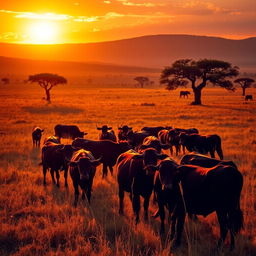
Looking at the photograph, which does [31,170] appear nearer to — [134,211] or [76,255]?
[134,211]

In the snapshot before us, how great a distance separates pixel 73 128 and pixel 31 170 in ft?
22.7

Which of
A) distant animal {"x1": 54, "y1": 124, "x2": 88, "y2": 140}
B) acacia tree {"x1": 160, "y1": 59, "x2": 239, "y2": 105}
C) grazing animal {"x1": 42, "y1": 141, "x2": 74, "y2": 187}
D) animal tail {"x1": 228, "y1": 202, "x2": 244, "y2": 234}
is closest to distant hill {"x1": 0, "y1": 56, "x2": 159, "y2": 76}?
acacia tree {"x1": 160, "y1": 59, "x2": 239, "y2": 105}

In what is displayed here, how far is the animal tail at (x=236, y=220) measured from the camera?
18.9 ft

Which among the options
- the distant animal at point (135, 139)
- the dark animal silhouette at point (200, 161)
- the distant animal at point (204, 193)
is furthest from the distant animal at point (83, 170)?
the distant animal at point (135, 139)

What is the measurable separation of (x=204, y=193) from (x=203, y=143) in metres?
7.43

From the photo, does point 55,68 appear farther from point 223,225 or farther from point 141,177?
point 223,225

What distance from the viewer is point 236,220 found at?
5984 millimetres

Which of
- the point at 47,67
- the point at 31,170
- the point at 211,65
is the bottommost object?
the point at 31,170

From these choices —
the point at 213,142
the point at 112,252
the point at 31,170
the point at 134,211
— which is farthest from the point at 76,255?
the point at 213,142

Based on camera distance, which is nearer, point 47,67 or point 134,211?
point 134,211

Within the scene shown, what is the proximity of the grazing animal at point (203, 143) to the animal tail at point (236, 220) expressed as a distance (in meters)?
6.73

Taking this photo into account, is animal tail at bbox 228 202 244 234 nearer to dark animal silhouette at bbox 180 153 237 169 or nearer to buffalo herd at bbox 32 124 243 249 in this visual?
buffalo herd at bbox 32 124 243 249

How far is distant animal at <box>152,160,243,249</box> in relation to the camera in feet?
18.2

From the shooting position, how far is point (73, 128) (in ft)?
61.3
